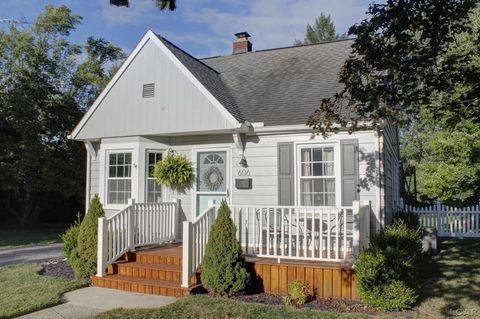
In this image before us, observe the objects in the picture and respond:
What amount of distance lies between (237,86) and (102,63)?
39.6 feet

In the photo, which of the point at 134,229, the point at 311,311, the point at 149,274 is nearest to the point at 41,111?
the point at 134,229

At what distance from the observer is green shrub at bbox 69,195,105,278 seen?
761 cm

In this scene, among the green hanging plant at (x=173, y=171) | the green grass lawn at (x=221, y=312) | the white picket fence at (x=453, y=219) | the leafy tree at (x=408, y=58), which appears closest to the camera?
the leafy tree at (x=408, y=58)

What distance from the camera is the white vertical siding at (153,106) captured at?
8977mm

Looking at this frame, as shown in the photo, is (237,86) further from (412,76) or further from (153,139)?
(412,76)

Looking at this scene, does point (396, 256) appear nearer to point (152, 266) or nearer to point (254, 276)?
point (254, 276)

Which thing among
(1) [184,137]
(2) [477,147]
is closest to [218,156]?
(1) [184,137]

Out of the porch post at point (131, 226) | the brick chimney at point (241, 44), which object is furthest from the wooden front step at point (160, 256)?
the brick chimney at point (241, 44)

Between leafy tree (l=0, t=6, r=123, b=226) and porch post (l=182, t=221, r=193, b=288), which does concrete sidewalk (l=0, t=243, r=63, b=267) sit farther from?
porch post (l=182, t=221, r=193, b=288)

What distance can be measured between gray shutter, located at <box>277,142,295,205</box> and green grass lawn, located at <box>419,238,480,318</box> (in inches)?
116

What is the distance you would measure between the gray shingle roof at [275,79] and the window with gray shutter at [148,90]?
0.95 meters

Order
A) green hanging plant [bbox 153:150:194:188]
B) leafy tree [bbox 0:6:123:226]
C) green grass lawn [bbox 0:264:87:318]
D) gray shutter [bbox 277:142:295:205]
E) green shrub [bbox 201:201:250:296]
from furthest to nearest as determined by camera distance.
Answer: leafy tree [bbox 0:6:123:226], green hanging plant [bbox 153:150:194:188], gray shutter [bbox 277:142:295:205], green shrub [bbox 201:201:250:296], green grass lawn [bbox 0:264:87:318]

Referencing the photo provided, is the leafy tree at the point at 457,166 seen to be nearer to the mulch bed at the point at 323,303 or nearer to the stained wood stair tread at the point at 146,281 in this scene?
the mulch bed at the point at 323,303

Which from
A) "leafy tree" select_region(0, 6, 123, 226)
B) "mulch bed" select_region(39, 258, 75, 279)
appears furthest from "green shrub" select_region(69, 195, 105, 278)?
"leafy tree" select_region(0, 6, 123, 226)
